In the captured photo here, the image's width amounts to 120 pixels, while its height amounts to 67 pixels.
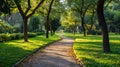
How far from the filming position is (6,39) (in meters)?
39.9

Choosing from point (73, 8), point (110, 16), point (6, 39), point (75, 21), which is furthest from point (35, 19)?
point (6, 39)

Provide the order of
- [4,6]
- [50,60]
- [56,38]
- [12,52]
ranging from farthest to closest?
[56,38], [12,52], [50,60], [4,6]

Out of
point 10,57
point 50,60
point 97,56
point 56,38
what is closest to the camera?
point 50,60

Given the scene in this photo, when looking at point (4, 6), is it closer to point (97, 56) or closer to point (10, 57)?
point (10, 57)

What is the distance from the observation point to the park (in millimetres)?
17328

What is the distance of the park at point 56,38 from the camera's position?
17328 millimetres

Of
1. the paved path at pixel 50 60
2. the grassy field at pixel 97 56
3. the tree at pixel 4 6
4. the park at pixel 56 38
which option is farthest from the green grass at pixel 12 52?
the grassy field at pixel 97 56

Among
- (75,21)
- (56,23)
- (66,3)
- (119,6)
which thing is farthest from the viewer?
(119,6)

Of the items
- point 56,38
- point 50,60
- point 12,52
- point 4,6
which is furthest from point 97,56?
point 56,38

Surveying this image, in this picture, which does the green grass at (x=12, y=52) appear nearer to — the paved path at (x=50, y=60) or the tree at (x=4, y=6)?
the paved path at (x=50, y=60)

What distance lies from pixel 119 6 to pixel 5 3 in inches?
4538

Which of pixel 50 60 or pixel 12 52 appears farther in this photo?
pixel 12 52

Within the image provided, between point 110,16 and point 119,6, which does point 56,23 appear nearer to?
point 110,16

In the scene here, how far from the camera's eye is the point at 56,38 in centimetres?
5450
